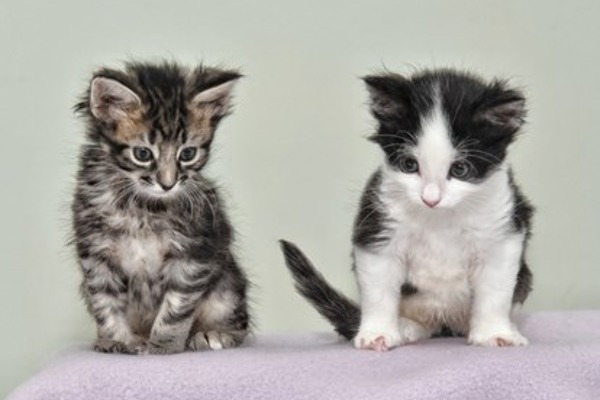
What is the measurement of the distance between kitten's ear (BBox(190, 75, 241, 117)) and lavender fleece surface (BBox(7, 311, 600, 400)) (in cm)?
46

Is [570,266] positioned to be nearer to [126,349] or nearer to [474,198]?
[474,198]

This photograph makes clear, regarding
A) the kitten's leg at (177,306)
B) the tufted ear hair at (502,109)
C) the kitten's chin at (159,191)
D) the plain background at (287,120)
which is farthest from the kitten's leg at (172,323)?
the tufted ear hair at (502,109)


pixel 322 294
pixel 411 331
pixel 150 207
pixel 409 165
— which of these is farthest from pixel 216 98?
pixel 411 331

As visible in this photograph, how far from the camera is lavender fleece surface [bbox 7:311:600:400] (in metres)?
1.47

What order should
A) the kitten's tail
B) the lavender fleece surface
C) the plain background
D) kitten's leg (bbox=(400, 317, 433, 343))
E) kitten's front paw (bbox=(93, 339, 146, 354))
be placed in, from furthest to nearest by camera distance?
the plain background < the kitten's tail < kitten's leg (bbox=(400, 317, 433, 343)) < kitten's front paw (bbox=(93, 339, 146, 354)) < the lavender fleece surface

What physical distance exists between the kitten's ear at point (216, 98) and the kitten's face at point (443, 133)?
26cm

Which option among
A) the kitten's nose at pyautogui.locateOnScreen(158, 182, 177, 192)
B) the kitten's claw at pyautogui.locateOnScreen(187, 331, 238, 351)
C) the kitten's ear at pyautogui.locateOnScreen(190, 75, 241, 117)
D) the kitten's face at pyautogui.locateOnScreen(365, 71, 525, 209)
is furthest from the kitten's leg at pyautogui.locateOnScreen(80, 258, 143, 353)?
the kitten's face at pyautogui.locateOnScreen(365, 71, 525, 209)

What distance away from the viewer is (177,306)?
1.77m

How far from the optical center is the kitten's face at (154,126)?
168 cm

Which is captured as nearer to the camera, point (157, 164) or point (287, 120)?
point (157, 164)

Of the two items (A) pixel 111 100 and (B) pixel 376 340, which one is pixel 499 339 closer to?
(B) pixel 376 340

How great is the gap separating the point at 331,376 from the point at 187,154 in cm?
49

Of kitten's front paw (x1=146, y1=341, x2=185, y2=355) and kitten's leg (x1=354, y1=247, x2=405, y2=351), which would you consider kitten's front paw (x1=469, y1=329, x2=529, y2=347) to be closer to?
kitten's leg (x1=354, y1=247, x2=405, y2=351)

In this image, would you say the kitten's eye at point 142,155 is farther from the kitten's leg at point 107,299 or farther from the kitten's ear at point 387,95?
the kitten's ear at point 387,95
